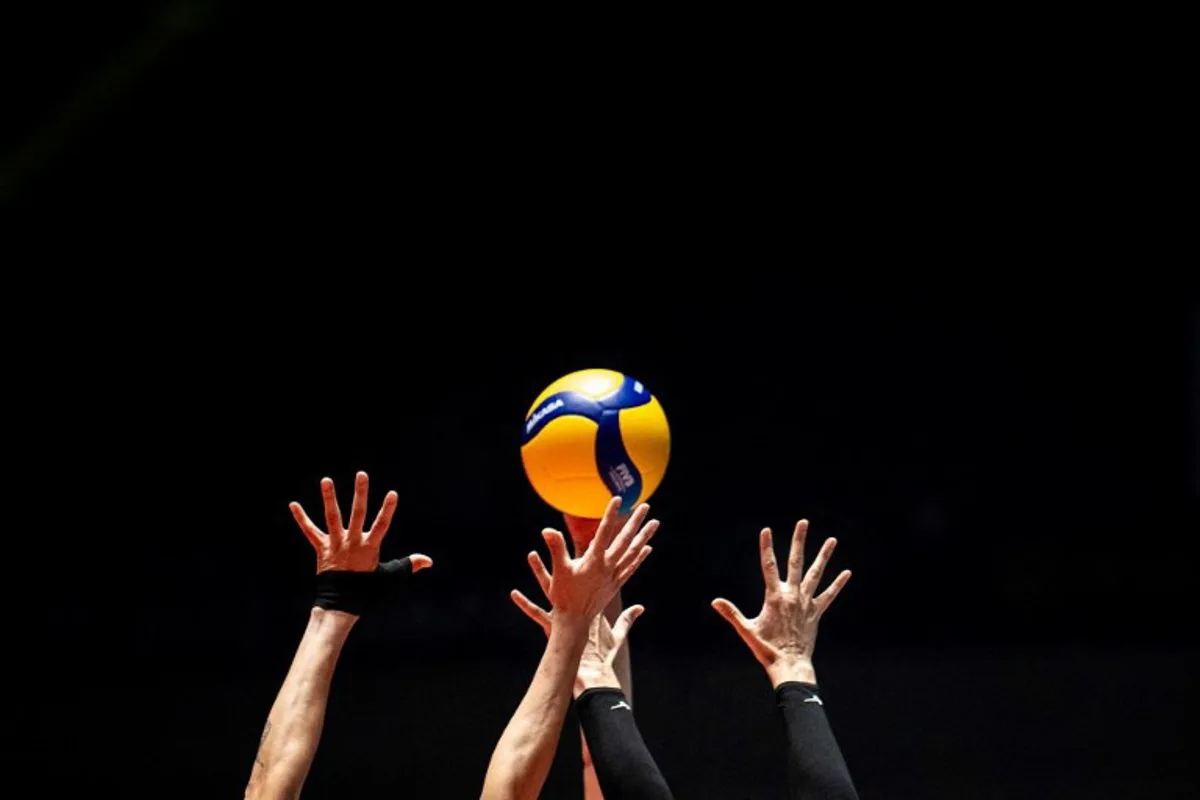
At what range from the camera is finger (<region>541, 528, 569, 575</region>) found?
94.6 inches

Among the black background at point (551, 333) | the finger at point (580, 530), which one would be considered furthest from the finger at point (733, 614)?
the black background at point (551, 333)

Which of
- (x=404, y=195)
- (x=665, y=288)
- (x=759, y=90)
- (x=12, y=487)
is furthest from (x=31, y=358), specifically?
(x=759, y=90)

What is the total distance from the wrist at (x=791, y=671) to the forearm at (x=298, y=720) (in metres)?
0.85

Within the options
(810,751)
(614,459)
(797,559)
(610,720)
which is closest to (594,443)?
(614,459)

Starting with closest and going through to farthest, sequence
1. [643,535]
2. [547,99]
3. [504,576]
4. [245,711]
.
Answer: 1. [643,535]
2. [245,711]
3. [504,576]
4. [547,99]

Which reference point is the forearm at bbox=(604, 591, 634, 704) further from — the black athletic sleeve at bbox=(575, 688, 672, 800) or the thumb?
the thumb

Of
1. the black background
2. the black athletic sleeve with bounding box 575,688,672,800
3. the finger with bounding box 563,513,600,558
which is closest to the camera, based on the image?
the black athletic sleeve with bounding box 575,688,672,800

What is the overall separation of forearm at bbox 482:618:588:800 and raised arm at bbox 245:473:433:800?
0.53 m

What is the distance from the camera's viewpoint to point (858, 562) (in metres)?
9.48

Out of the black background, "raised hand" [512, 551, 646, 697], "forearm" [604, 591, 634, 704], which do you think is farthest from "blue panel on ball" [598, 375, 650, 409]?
the black background

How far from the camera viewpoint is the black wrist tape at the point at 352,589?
313 cm

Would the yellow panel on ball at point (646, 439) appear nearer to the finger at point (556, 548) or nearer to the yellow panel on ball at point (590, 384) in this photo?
the yellow panel on ball at point (590, 384)

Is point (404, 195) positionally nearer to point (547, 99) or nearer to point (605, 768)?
point (547, 99)

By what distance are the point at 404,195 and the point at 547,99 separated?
1.10m
